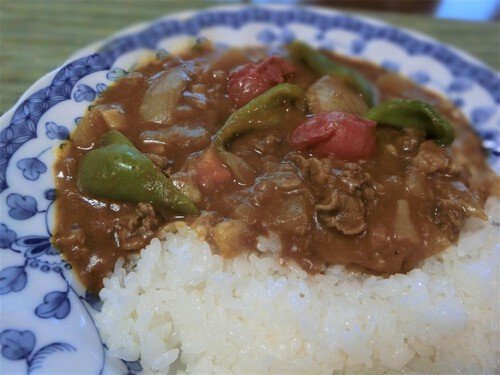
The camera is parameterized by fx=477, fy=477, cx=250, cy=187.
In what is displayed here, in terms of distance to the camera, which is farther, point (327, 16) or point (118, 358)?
point (327, 16)

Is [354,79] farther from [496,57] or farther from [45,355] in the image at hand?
[45,355]

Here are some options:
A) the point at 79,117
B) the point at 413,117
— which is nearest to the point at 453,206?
the point at 413,117

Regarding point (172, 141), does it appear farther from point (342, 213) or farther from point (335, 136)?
point (342, 213)

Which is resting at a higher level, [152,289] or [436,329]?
[152,289]

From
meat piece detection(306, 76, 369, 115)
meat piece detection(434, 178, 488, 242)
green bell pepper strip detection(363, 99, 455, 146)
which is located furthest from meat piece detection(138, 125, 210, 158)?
meat piece detection(434, 178, 488, 242)

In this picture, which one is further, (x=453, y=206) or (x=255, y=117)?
(x=255, y=117)

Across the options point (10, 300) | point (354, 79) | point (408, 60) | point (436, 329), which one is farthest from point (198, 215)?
point (408, 60)

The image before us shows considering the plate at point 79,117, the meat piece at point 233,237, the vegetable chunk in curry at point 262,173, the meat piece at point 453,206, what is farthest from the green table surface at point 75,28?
the meat piece at point 233,237
